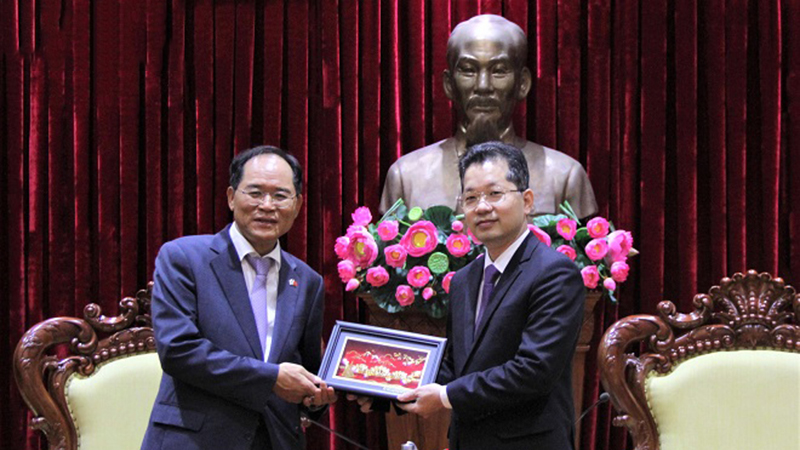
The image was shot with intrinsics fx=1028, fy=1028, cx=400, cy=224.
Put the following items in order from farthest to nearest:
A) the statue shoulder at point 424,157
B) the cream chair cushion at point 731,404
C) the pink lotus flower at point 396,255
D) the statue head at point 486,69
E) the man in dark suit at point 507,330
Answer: the statue shoulder at point 424,157 < the statue head at point 486,69 < the pink lotus flower at point 396,255 < the cream chair cushion at point 731,404 < the man in dark suit at point 507,330

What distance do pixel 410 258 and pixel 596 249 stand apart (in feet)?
1.79

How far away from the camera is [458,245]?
9.75ft

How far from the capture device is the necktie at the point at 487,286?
7.20ft

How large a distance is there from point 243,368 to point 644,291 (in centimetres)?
212

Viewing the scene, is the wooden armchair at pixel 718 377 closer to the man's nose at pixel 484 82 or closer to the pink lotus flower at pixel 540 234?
the pink lotus flower at pixel 540 234

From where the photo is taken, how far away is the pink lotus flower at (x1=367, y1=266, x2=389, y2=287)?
2996 mm

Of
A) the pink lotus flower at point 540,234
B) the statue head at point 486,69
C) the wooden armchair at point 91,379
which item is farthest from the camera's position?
the statue head at point 486,69

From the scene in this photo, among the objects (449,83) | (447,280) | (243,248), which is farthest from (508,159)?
(449,83)

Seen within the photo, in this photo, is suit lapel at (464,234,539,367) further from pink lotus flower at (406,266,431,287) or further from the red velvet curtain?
the red velvet curtain

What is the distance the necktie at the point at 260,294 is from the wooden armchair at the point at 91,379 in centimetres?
41

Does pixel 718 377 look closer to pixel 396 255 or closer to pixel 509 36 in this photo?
pixel 396 255

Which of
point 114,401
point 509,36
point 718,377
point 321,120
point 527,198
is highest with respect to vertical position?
point 509,36

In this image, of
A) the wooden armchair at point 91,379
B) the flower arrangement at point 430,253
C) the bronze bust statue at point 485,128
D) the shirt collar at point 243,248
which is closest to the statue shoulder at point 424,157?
the bronze bust statue at point 485,128

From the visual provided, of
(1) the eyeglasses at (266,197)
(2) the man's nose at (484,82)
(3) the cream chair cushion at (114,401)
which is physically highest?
(2) the man's nose at (484,82)
